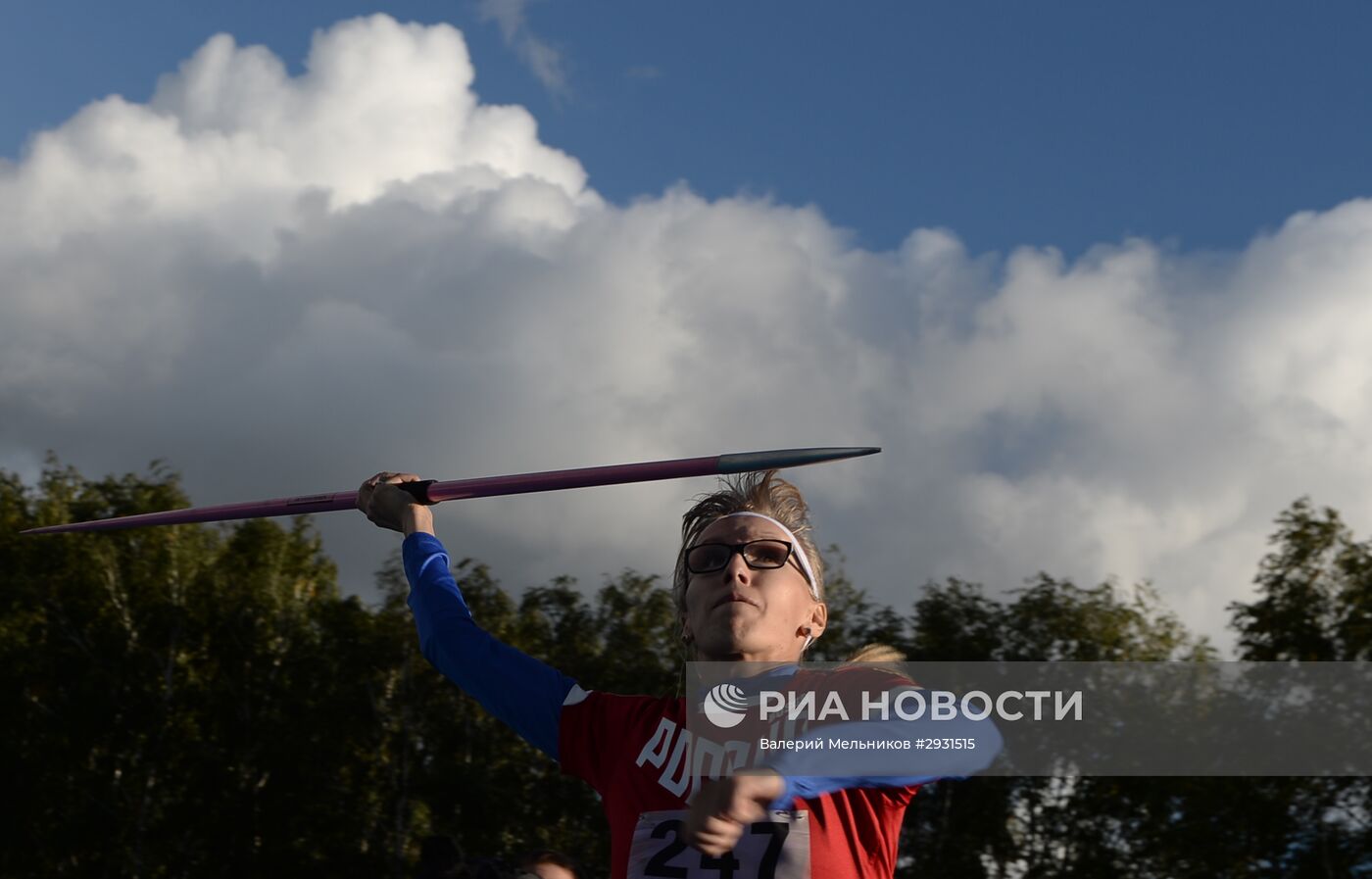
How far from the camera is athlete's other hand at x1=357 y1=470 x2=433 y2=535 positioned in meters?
3.84

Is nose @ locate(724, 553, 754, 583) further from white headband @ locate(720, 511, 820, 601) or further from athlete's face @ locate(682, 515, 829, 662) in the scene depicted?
white headband @ locate(720, 511, 820, 601)

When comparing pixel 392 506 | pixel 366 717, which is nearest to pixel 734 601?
pixel 392 506

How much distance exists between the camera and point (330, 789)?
34.3 meters

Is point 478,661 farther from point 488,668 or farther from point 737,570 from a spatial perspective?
point 737,570

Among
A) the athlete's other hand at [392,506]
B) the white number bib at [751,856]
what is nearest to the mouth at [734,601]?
the white number bib at [751,856]

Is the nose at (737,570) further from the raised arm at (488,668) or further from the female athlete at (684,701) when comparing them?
the raised arm at (488,668)

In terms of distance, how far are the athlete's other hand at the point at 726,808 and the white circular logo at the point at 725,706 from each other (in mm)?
Answer: 738

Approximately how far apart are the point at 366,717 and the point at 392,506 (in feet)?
105

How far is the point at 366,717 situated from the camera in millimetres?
34500

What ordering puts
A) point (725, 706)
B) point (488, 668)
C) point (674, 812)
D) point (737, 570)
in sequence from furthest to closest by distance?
1. point (737, 570)
2. point (488, 668)
3. point (725, 706)
4. point (674, 812)

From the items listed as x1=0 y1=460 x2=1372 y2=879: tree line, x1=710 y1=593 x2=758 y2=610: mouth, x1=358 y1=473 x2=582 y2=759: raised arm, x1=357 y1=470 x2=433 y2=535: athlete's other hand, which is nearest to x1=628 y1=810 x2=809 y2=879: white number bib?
x1=358 y1=473 x2=582 y2=759: raised arm

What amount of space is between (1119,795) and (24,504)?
35698mm

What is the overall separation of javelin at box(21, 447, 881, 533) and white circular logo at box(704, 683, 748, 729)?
0.50m

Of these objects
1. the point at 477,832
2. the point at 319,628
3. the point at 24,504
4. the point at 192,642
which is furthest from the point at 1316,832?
the point at 24,504
